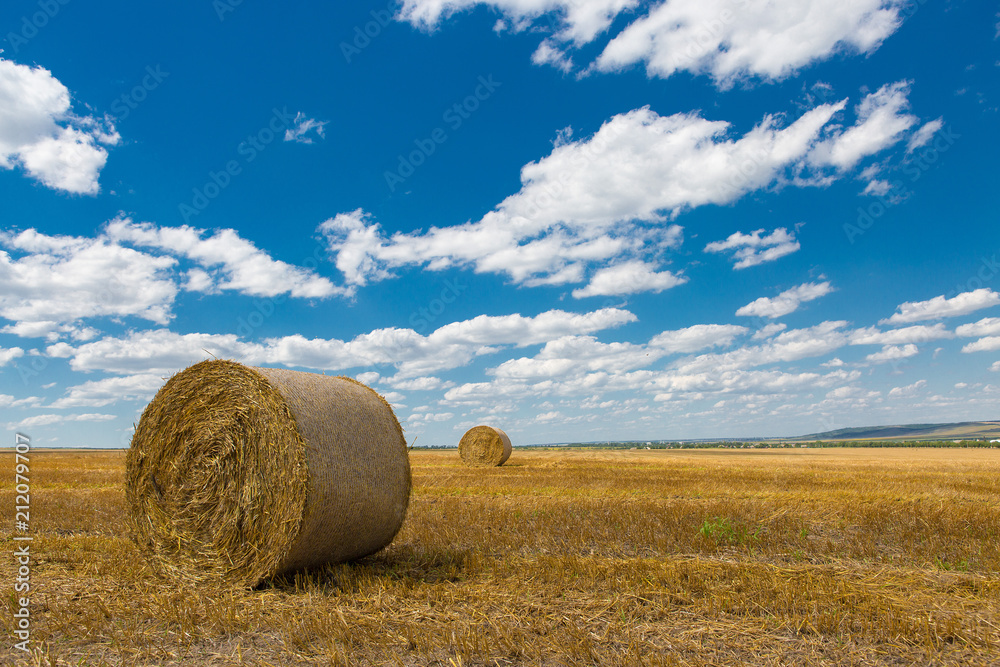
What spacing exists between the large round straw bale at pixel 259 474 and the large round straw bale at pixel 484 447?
60.8 feet

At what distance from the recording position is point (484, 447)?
2630 centimetres

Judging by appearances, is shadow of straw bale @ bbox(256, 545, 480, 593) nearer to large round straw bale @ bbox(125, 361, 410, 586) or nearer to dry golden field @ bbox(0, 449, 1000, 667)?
dry golden field @ bbox(0, 449, 1000, 667)

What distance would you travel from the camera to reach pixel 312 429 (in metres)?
6.41

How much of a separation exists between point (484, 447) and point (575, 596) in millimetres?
21112

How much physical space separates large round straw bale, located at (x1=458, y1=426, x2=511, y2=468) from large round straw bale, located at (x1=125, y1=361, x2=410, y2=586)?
18523 mm

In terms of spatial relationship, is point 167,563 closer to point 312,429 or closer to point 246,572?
point 246,572

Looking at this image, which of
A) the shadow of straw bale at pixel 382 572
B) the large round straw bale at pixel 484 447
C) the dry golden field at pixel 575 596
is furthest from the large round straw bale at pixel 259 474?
the large round straw bale at pixel 484 447

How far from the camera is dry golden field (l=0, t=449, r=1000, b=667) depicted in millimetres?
4262

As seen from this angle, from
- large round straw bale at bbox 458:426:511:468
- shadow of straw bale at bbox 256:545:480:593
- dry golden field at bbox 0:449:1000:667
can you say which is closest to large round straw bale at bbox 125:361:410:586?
shadow of straw bale at bbox 256:545:480:593

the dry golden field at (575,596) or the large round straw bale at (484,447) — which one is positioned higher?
the large round straw bale at (484,447)

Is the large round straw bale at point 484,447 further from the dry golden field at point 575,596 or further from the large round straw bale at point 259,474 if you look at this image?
the large round straw bale at point 259,474

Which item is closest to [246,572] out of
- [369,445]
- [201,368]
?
[369,445]

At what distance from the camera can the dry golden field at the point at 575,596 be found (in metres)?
4.26

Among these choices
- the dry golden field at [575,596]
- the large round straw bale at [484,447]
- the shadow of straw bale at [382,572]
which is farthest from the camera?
the large round straw bale at [484,447]
